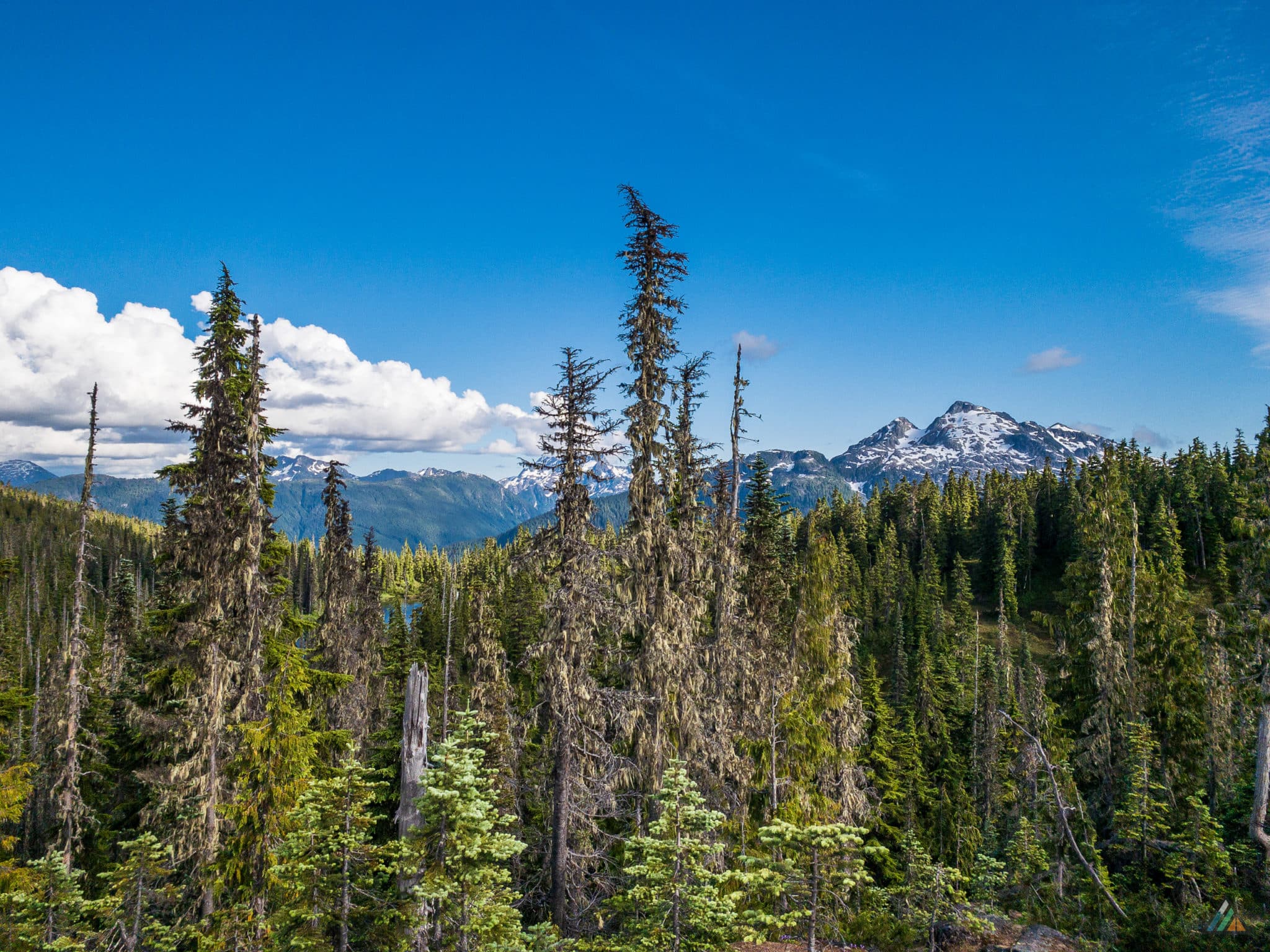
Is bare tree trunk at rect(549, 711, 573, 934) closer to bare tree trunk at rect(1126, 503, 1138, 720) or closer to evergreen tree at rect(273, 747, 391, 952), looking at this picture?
evergreen tree at rect(273, 747, 391, 952)

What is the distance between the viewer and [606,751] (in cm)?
1511

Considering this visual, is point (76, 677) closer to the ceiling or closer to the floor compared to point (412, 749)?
closer to the floor

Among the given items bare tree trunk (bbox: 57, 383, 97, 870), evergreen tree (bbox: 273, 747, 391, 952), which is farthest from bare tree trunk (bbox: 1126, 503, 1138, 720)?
bare tree trunk (bbox: 57, 383, 97, 870)

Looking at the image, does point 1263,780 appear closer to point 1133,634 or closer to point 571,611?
point 1133,634

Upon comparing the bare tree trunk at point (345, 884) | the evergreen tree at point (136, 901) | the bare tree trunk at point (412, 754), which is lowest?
the evergreen tree at point (136, 901)

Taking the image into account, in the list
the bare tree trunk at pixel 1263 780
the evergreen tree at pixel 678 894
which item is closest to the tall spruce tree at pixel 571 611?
the evergreen tree at pixel 678 894

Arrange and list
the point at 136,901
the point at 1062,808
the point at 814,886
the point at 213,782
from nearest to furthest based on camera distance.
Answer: the point at 814,886, the point at 1062,808, the point at 136,901, the point at 213,782

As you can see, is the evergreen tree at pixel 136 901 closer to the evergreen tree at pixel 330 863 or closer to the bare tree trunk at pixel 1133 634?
the evergreen tree at pixel 330 863

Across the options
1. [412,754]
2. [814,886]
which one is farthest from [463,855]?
[814,886]

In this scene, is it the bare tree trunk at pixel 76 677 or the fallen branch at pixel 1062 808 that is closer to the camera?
the fallen branch at pixel 1062 808

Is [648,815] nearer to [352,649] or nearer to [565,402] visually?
[565,402]

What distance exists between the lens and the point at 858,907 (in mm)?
18828

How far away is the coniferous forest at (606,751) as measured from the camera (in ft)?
30.7

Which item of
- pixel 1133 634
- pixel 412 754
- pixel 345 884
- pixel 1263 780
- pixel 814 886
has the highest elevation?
pixel 412 754
